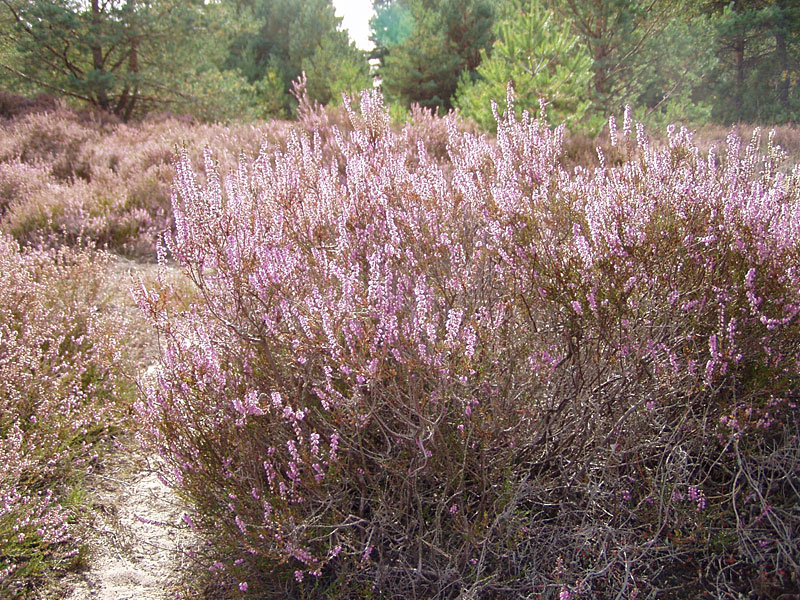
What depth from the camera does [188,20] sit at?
40.9 ft

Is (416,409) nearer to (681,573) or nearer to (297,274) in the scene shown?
(297,274)

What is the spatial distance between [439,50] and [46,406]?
14890 millimetres

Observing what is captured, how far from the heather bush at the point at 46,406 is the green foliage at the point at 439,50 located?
1301 cm

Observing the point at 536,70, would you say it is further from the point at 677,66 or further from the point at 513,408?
the point at 677,66

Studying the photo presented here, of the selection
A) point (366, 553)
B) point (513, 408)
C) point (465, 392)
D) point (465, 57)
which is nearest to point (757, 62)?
point (465, 57)

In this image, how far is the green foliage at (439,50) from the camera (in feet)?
50.4

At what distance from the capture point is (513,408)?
2082mm

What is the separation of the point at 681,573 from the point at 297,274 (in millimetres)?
1798

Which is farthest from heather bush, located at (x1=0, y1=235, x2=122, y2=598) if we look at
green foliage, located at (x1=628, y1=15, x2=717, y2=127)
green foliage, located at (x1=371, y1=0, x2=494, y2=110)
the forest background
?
green foliage, located at (x1=371, y1=0, x2=494, y2=110)

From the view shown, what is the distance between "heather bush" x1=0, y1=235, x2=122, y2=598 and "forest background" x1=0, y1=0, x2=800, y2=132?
6.11 metres

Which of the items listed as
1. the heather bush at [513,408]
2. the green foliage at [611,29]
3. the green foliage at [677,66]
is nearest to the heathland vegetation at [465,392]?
the heather bush at [513,408]

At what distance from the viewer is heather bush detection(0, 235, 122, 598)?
93.4 inches

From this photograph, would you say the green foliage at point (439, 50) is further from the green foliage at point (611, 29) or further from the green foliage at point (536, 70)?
the green foliage at point (536, 70)

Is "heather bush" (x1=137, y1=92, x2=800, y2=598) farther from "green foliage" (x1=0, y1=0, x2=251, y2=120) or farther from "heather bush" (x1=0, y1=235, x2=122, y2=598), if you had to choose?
"green foliage" (x1=0, y1=0, x2=251, y2=120)
